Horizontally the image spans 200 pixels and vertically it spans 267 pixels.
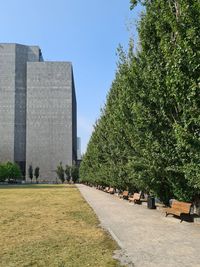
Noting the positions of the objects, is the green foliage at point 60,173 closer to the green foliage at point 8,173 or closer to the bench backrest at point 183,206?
the green foliage at point 8,173

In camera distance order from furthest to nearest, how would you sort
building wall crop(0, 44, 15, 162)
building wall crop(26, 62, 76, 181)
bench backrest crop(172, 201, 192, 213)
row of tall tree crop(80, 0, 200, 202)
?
building wall crop(26, 62, 76, 181) < building wall crop(0, 44, 15, 162) < bench backrest crop(172, 201, 192, 213) < row of tall tree crop(80, 0, 200, 202)

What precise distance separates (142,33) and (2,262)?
11.3 meters

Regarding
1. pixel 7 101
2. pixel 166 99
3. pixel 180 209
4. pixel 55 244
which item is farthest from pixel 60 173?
pixel 55 244

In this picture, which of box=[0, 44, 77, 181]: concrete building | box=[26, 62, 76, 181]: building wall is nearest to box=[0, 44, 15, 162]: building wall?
box=[0, 44, 77, 181]: concrete building

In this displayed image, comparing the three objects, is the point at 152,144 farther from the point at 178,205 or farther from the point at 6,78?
the point at 6,78

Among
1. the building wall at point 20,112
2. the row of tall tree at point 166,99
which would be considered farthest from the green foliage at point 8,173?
the row of tall tree at point 166,99

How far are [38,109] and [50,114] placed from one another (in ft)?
14.3

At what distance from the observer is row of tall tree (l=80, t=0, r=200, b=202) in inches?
472

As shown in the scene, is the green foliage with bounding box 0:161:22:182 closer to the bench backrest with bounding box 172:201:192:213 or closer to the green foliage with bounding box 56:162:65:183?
the green foliage with bounding box 56:162:65:183

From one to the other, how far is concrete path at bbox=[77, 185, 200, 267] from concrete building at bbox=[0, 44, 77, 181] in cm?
12951

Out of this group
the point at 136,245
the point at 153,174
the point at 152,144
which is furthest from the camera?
the point at 153,174

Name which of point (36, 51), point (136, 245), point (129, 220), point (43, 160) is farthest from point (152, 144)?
point (36, 51)

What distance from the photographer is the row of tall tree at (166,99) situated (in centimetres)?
1198

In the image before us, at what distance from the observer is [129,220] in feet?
51.4
